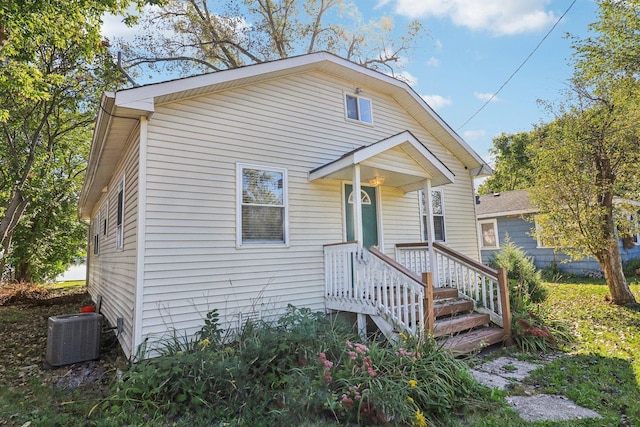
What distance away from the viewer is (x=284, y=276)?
234 inches

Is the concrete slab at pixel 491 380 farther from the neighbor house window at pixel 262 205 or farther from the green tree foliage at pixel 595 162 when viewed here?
the green tree foliage at pixel 595 162

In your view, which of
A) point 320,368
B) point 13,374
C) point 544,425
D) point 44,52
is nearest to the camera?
point 544,425

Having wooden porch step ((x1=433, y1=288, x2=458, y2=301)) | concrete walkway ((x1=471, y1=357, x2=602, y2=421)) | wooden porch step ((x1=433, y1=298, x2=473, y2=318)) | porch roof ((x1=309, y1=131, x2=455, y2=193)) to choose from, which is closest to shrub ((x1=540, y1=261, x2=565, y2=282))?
wooden porch step ((x1=433, y1=288, x2=458, y2=301))

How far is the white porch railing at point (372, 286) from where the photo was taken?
4.95 m

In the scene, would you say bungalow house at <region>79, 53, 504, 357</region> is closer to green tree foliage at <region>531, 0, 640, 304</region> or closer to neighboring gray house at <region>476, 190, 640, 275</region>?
green tree foliage at <region>531, 0, 640, 304</region>

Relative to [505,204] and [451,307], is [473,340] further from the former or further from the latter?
[505,204]

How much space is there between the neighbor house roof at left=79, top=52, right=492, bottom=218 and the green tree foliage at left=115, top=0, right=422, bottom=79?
8117 millimetres

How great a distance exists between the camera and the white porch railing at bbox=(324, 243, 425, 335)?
4945mm

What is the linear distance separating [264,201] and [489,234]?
536 inches

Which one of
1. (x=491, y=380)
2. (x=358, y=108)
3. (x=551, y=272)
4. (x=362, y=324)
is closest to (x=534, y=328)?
(x=491, y=380)

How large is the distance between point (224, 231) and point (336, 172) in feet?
7.15

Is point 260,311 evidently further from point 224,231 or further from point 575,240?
point 575,240

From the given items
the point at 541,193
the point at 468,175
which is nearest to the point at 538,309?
the point at 541,193

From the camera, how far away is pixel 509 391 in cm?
400
